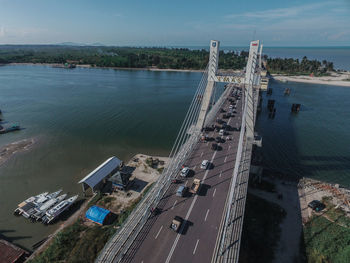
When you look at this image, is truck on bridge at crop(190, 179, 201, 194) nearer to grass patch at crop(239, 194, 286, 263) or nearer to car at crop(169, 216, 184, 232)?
car at crop(169, 216, 184, 232)

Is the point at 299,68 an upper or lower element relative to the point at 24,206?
upper

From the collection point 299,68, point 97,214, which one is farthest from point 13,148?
point 299,68

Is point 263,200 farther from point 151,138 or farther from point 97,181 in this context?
point 151,138

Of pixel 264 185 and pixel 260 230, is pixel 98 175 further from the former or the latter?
pixel 264 185

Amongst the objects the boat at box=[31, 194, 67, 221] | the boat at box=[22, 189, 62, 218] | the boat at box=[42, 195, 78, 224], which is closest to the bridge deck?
the boat at box=[42, 195, 78, 224]

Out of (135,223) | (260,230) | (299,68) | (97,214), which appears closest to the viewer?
(135,223)

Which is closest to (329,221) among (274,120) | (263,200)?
(263,200)

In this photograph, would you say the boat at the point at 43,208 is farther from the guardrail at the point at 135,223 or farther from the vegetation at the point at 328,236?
the vegetation at the point at 328,236
